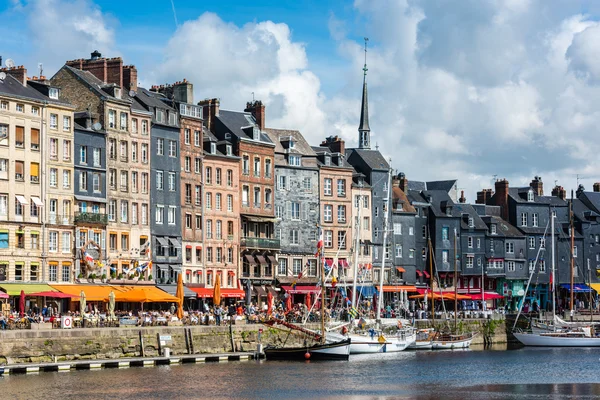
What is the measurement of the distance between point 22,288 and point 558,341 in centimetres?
3943

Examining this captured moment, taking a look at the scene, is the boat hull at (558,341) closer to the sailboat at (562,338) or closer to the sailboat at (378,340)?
the sailboat at (562,338)

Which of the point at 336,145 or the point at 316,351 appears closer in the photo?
the point at 316,351

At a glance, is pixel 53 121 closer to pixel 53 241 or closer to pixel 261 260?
pixel 53 241

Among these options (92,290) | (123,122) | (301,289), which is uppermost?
(123,122)

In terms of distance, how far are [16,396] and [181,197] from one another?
3592cm

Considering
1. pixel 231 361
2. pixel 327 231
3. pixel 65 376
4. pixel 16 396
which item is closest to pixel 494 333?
pixel 327 231

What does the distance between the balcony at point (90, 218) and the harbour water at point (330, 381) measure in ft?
52.4

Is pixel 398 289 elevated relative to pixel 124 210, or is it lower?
lower

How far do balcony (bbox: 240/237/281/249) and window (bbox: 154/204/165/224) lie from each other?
8668 mm

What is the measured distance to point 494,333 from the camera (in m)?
94.3

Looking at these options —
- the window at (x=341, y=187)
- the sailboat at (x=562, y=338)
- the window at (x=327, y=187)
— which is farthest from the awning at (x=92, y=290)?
the sailboat at (x=562, y=338)

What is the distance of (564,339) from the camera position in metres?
91.0

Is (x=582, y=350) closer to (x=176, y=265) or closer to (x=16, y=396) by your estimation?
(x=176, y=265)

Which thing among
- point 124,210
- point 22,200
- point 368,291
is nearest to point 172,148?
point 124,210
